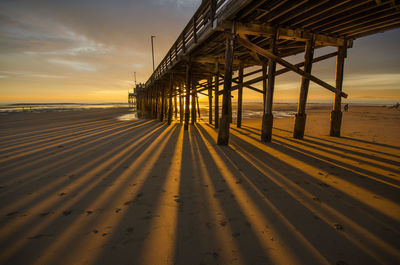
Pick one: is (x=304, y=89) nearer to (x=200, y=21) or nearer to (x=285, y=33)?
(x=285, y=33)

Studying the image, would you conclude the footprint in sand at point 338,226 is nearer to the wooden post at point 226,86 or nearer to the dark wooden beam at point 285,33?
the wooden post at point 226,86

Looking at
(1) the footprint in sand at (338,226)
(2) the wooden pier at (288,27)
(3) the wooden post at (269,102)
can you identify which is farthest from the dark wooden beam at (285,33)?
(1) the footprint in sand at (338,226)

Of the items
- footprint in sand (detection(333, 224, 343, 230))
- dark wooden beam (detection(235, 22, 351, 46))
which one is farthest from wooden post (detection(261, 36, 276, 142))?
footprint in sand (detection(333, 224, 343, 230))

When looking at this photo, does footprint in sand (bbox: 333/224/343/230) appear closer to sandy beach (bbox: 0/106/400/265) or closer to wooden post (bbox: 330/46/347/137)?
sandy beach (bbox: 0/106/400/265)

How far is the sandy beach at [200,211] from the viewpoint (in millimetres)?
1478

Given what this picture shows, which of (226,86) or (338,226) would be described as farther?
(226,86)

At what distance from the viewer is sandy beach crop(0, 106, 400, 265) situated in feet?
4.85

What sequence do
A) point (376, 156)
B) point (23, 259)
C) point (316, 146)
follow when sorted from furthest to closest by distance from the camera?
point (316, 146)
point (376, 156)
point (23, 259)

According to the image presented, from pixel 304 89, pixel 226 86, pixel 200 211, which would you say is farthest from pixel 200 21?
pixel 200 211

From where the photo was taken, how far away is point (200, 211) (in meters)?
2.08

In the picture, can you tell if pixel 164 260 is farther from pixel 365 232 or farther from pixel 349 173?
pixel 349 173

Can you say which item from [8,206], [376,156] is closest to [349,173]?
[376,156]

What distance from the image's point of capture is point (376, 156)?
4137 millimetres

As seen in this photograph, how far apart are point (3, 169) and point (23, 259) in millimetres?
3286
